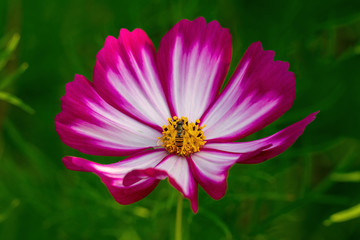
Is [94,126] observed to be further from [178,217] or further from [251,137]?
[251,137]

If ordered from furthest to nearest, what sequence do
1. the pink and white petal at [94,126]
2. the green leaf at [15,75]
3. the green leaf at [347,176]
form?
the green leaf at [347,176] < the green leaf at [15,75] < the pink and white petal at [94,126]

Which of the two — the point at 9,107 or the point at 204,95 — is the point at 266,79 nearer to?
the point at 204,95

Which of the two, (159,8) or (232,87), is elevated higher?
(159,8)

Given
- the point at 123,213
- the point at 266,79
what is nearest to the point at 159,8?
the point at 123,213

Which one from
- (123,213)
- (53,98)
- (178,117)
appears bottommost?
(123,213)

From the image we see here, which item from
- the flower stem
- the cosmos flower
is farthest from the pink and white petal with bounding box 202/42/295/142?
the flower stem

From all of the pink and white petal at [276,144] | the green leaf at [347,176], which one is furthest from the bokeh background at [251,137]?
the pink and white petal at [276,144]

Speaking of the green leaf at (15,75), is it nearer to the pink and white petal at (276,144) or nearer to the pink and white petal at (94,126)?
the pink and white petal at (94,126)
